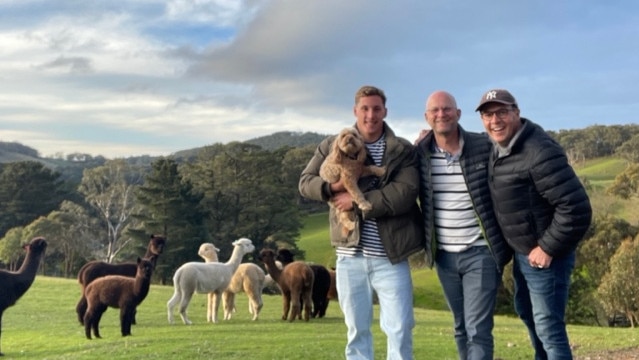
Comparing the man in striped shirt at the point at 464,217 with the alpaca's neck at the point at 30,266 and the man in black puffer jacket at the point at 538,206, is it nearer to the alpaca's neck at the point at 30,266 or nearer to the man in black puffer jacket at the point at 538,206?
the man in black puffer jacket at the point at 538,206

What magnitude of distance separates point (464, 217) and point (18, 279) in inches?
376

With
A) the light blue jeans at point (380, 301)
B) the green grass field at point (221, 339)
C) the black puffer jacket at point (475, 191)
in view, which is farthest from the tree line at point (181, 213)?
the light blue jeans at point (380, 301)

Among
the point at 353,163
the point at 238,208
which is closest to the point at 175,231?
the point at 238,208

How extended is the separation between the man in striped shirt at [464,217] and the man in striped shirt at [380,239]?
16 centimetres

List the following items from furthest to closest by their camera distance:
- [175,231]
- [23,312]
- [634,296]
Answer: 1. [175,231]
2. [634,296]
3. [23,312]

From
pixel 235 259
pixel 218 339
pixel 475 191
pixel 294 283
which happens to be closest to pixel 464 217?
pixel 475 191

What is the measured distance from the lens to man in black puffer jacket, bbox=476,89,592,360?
5.18 m

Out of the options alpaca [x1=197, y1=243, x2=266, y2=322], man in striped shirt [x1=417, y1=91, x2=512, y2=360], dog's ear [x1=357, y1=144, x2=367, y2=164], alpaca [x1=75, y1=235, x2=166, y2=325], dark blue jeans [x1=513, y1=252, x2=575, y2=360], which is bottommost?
alpaca [x1=197, y1=243, x2=266, y2=322]

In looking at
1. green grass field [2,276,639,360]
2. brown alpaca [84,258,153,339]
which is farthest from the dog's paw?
brown alpaca [84,258,153,339]

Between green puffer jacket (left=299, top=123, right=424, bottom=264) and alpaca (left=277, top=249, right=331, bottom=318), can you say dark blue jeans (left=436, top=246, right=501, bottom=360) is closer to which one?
green puffer jacket (left=299, top=123, right=424, bottom=264)

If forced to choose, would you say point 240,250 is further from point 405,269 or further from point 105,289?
point 405,269

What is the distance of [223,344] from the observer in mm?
11344

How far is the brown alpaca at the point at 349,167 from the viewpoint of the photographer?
18.1 feet

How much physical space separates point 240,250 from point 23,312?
7.57 meters
